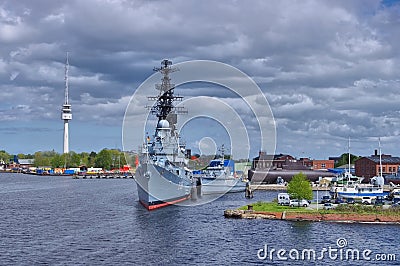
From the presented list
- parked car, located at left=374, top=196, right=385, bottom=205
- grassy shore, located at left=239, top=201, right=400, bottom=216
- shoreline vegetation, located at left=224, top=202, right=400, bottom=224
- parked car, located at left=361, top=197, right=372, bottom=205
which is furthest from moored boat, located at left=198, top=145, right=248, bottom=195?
grassy shore, located at left=239, top=201, right=400, bottom=216

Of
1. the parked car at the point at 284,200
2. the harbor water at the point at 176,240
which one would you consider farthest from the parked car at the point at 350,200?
the harbor water at the point at 176,240

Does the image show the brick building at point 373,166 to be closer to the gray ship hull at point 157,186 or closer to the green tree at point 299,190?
the green tree at point 299,190

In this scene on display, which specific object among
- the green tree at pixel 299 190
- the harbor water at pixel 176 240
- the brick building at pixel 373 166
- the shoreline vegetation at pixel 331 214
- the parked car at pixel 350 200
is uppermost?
the brick building at pixel 373 166

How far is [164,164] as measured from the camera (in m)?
83.7

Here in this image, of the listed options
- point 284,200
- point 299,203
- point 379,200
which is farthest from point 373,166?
point 299,203

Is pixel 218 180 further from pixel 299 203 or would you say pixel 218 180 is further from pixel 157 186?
pixel 299 203

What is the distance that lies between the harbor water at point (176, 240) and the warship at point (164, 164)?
4.73 metres

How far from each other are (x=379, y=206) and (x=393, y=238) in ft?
53.8

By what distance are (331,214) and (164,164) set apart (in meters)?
29.6

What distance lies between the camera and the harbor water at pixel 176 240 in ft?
144

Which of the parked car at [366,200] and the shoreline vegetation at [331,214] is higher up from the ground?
the parked car at [366,200]

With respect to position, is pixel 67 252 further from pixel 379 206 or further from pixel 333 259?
pixel 379 206

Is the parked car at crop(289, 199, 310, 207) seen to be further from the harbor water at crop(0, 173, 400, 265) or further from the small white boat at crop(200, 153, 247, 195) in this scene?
the small white boat at crop(200, 153, 247, 195)

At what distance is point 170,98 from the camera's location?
99.3 metres
